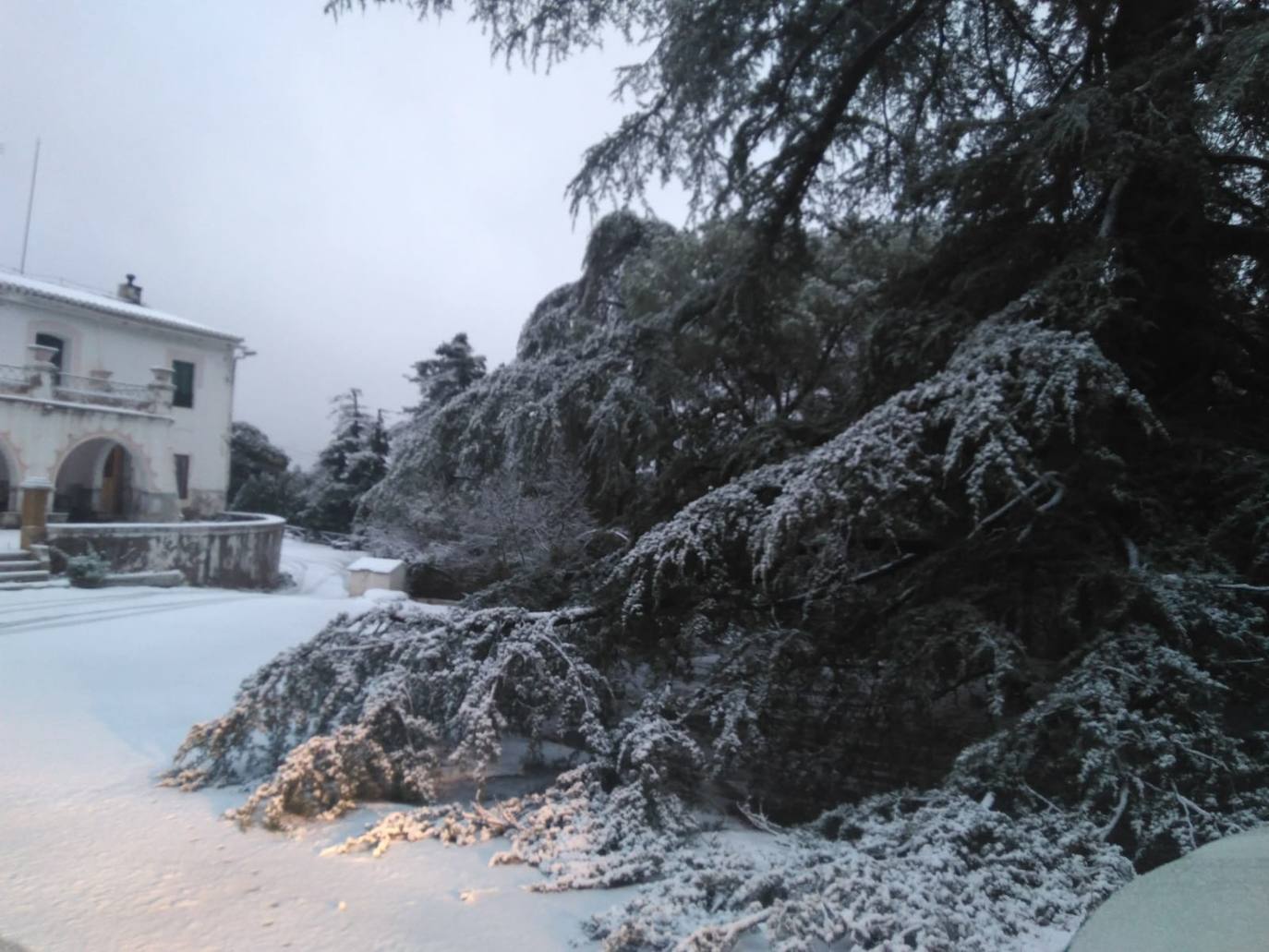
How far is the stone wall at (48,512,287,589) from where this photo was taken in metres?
12.7

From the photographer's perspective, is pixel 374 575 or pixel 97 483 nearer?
pixel 374 575

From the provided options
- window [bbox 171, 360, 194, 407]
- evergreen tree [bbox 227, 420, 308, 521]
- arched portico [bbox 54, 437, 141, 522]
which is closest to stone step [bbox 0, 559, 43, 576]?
arched portico [bbox 54, 437, 141, 522]

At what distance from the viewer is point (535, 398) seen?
5156 millimetres

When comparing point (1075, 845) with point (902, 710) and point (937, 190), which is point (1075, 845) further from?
point (937, 190)

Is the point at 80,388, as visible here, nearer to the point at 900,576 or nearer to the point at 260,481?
the point at 260,481

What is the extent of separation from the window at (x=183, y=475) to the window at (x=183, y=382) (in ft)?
4.89

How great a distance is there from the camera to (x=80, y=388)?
61.0 ft

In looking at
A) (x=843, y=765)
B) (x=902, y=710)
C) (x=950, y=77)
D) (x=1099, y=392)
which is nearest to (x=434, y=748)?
(x=843, y=765)

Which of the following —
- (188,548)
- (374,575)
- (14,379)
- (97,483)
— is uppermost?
(14,379)

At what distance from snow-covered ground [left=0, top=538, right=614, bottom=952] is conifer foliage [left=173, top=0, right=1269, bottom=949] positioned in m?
0.19

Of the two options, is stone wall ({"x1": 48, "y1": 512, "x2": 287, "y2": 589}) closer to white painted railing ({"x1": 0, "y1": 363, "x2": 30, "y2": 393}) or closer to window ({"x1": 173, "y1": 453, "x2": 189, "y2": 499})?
window ({"x1": 173, "y1": 453, "x2": 189, "y2": 499})

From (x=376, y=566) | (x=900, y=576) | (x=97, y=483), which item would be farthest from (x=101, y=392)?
(x=900, y=576)

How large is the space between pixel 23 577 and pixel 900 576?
12092 millimetres

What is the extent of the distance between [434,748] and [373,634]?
2.42 feet
